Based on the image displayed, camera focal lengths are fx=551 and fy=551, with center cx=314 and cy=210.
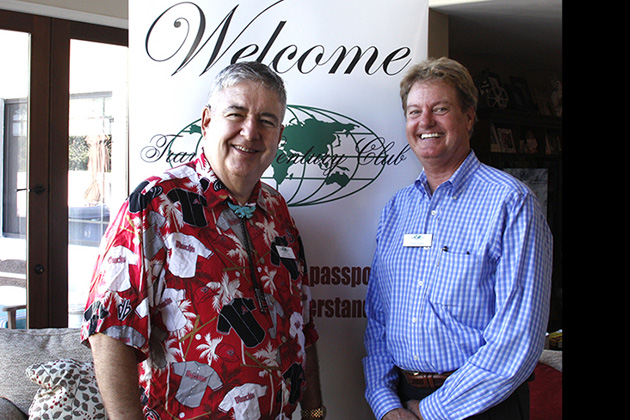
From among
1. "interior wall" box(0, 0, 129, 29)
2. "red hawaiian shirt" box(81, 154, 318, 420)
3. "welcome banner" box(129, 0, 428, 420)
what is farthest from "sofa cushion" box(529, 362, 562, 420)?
"interior wall" box(0, 0, 129, 29)

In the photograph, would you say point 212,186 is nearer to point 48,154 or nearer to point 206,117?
point 206,117

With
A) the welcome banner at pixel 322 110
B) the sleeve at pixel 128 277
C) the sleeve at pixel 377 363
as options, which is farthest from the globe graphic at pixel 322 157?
the sleeve at pixel 128 277

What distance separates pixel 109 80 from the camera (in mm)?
4629

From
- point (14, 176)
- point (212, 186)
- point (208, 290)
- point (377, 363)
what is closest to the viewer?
point (208, 290)

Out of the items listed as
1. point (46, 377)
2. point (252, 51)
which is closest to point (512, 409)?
point (252, 51)

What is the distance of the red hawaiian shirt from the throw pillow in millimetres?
941

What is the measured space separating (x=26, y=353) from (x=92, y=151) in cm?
225

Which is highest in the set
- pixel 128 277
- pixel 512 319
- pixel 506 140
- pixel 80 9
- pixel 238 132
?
pixel 80 9

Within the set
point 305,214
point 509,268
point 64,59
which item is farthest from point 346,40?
point 64,59

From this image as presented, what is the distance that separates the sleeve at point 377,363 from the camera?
195 centimetres

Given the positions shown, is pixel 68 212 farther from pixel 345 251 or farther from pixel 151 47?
pixel 345 251

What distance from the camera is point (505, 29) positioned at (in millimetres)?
2758

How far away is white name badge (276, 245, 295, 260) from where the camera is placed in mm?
1869

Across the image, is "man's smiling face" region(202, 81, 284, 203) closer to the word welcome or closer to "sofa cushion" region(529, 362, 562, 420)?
the word welcome
